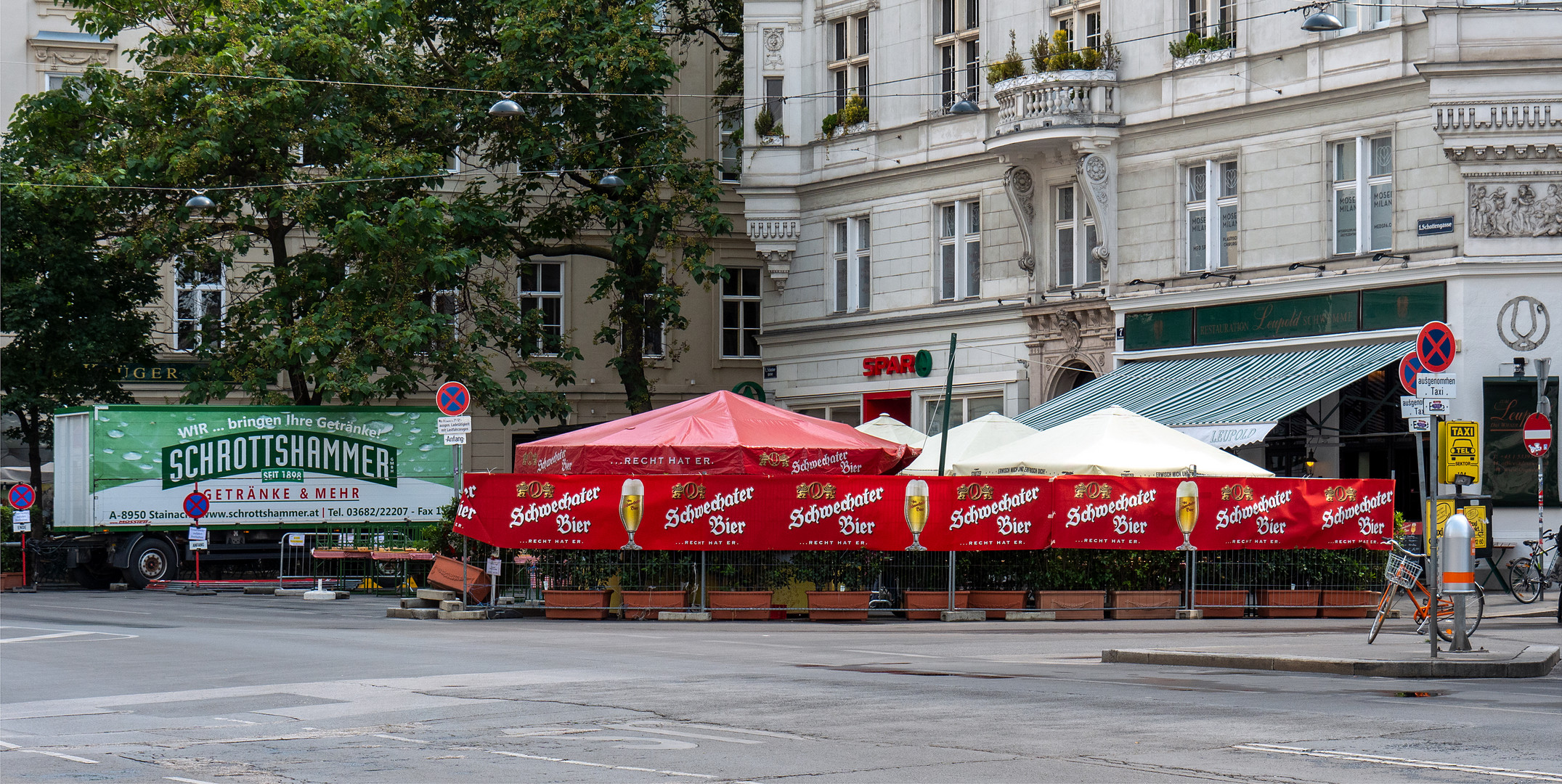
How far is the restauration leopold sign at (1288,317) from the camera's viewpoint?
29016mm

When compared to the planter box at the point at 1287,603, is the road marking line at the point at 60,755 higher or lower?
lower

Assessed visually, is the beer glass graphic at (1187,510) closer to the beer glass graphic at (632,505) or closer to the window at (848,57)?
the beer glass graphic at (632,505)

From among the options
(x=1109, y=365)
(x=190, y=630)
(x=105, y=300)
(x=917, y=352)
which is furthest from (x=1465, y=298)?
(x=105, y=300)

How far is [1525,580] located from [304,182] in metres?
22.8

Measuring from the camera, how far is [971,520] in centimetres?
2412

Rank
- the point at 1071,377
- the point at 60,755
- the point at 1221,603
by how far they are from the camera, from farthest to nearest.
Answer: the point at 1071,377 → the point at 1221,603 → the point at 60,755

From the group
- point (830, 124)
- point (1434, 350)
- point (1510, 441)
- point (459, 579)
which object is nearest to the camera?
point (1434, 350)

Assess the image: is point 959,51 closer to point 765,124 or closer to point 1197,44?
point 765,124

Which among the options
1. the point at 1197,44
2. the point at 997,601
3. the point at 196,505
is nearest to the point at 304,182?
the point at 196,505

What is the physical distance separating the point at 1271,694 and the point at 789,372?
2808cm

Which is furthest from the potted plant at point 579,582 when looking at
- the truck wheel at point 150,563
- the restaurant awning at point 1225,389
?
the truck wheel at point 150,563

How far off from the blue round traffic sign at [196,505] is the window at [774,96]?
14522mm

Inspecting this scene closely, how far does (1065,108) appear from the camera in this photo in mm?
33812

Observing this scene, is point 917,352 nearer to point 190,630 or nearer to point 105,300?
point 105,300
